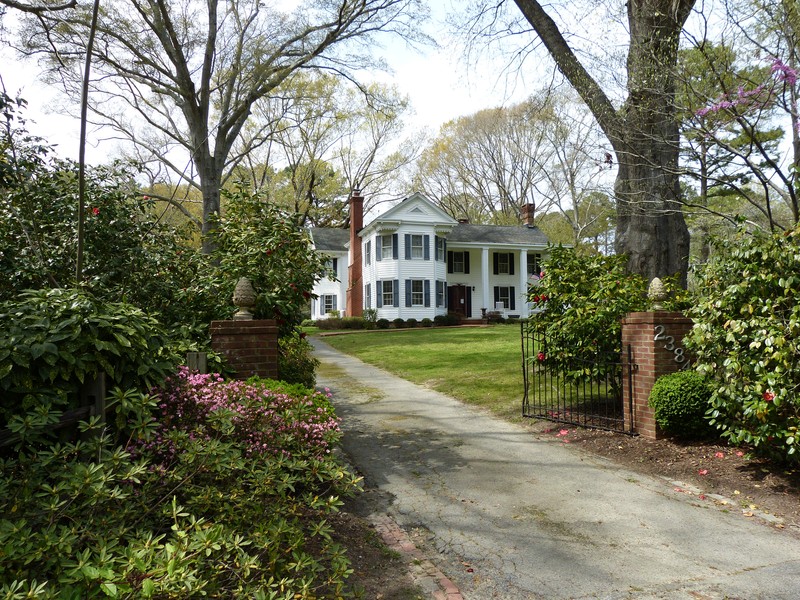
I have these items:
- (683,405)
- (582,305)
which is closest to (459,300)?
(582,305)

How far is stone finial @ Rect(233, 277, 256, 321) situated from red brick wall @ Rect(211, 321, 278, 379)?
12cm

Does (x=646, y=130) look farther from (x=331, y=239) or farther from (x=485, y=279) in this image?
(x=331, y=239)

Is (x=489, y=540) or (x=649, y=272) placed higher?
(x=649, y=272)

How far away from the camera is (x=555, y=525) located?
14.4 ft

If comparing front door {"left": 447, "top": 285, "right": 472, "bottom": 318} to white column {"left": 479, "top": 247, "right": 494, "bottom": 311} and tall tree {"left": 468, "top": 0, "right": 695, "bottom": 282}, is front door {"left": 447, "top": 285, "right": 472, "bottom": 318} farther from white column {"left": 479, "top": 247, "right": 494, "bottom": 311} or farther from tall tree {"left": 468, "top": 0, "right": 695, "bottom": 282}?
tall tree {"left": 468, "top": 0, "right": 695, "bottom": 282}

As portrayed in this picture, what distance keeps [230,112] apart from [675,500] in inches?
667

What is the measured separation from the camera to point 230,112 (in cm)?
1769

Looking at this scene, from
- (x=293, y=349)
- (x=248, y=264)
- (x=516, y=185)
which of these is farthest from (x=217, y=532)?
(x=516, y=185)

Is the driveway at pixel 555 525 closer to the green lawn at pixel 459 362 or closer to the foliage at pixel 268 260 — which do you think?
the foliage at pixel 268 260

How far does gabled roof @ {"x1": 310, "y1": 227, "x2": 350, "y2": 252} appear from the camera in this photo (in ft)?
124

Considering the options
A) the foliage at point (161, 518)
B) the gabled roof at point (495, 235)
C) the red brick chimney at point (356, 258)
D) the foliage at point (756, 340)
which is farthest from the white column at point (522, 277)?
the foliage at point (161, 518)

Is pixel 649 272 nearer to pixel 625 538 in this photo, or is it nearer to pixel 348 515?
pixel 625 538

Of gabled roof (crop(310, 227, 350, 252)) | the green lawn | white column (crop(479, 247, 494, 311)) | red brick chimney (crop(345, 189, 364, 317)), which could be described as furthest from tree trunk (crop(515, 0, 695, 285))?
gabled roof (crop(310, 227, 350, 252))

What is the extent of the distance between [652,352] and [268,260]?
15.8 ft
